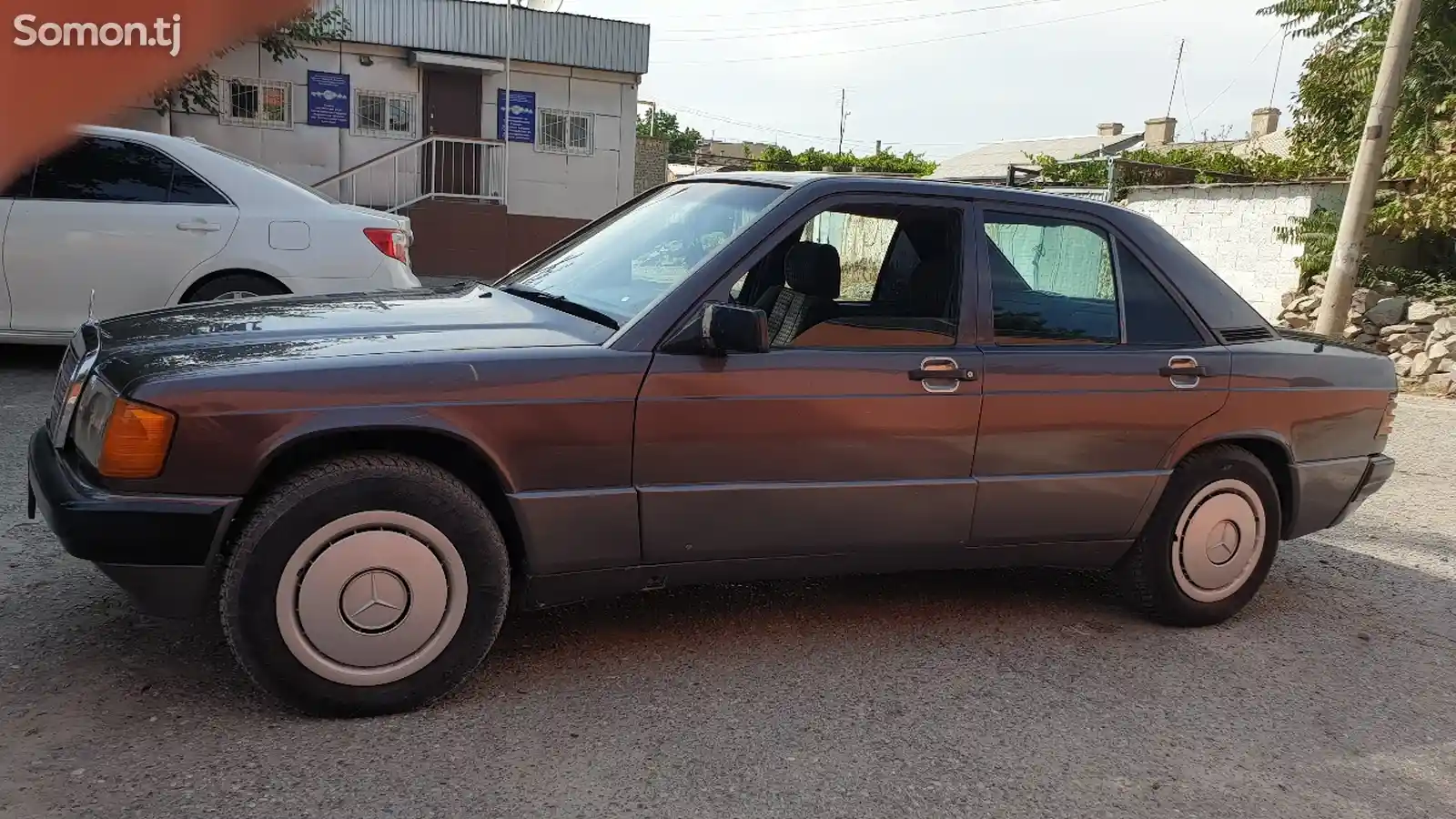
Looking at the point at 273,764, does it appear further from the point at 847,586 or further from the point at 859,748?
the point at 847,586

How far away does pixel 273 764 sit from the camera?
9.11 ft

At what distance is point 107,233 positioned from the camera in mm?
6668

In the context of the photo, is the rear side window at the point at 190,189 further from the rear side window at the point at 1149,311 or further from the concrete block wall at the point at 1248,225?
the concrete block wall at the point at 1248,225

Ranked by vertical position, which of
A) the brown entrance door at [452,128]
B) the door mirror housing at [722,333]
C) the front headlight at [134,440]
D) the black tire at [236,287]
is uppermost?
the brown entrance door at [452,128]

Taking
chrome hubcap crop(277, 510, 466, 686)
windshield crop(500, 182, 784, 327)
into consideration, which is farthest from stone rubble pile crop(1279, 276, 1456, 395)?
chrome hubcap crop(277, 510, 466, 686)

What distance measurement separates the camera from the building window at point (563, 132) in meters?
18.8

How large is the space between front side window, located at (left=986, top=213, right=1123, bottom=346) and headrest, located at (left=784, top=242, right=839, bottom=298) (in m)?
0.56

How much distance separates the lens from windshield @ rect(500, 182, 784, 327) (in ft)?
11.8

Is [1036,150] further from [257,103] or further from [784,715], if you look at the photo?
[784,715]

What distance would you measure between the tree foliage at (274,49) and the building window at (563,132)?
11.0 ft

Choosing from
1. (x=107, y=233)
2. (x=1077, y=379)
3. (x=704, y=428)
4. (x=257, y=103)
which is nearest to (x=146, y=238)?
(x=107, y=233)

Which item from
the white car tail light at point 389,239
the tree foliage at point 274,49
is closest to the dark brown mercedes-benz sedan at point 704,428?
the white car tail light at point 389,239

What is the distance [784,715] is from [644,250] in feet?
5.34

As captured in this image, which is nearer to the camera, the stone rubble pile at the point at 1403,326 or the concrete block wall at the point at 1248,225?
the stone rubble pile at the point at 1403,326
